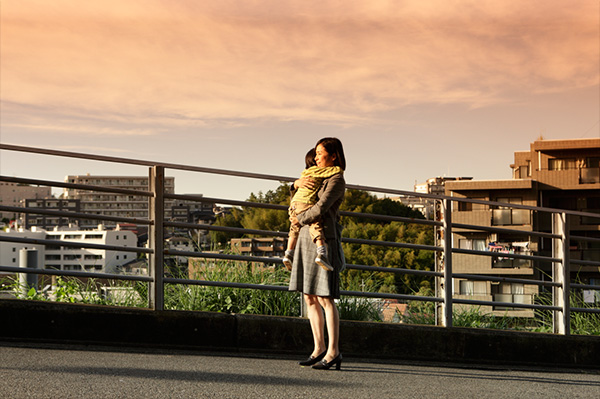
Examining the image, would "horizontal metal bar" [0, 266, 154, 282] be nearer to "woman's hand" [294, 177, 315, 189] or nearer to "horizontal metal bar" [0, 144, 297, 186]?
"horizontal metal bar" [0, 144, 297, 186]

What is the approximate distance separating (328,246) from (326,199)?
0.38 metres

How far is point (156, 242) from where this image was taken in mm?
6301

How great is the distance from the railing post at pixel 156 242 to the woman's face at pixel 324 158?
1446 mm

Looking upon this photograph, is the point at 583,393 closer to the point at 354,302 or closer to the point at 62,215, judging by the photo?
the point at 354,302

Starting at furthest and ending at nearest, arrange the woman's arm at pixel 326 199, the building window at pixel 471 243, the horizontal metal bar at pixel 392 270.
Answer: the building window at pixel 471 243, the horizontal metal bar at pixel 392 270, the woman's arm at pixel 326 199

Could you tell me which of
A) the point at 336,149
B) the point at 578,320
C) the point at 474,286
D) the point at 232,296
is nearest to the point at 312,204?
the point at 336,149

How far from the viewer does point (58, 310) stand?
597 centimetres

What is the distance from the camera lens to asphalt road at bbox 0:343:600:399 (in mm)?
4551

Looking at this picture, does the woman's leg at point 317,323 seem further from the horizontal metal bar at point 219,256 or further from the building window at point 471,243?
the building window at point 471,243

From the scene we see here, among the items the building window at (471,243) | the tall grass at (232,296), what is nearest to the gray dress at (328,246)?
the tall grass at (232,296)

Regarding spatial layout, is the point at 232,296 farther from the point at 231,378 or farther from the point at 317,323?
the point at 231,378

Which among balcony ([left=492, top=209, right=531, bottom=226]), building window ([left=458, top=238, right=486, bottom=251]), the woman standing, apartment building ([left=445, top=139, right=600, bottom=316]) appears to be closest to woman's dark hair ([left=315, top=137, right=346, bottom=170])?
the woman standing

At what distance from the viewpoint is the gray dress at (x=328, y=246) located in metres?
5.52

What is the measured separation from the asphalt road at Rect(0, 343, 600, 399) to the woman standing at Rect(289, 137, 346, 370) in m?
0.20
